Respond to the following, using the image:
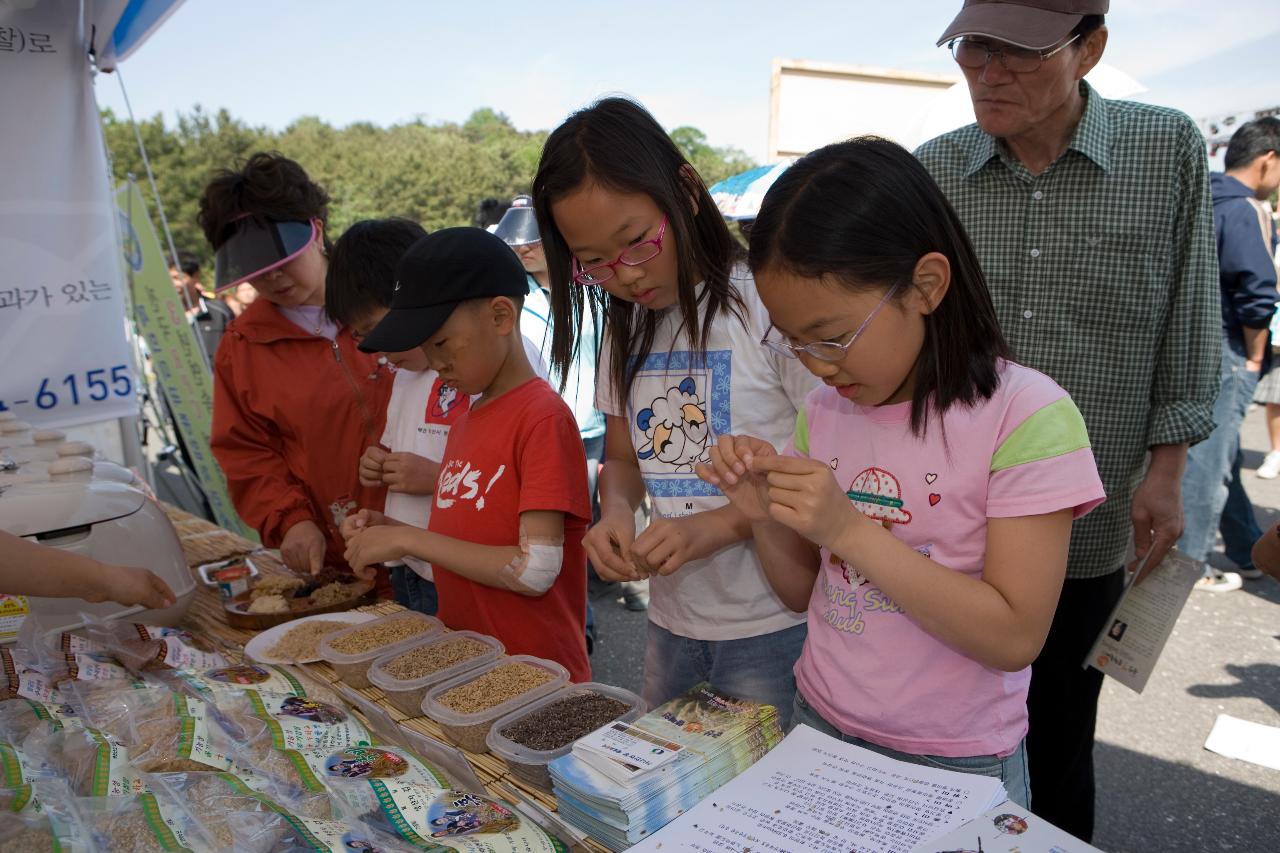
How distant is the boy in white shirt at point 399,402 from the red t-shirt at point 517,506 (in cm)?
25

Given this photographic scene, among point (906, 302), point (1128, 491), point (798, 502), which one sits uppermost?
point (906, 302)

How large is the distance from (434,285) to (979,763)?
4.15 ft

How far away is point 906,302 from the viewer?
44.1 inches

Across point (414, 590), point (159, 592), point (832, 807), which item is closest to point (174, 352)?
point (414, 590)

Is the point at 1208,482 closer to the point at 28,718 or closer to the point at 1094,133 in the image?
the point at 1094,133

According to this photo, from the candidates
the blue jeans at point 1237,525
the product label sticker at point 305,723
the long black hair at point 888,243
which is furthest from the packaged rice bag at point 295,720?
the blue jeans at point 1237,525

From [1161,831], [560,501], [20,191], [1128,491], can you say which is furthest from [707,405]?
[20,191]

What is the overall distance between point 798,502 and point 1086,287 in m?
1.19

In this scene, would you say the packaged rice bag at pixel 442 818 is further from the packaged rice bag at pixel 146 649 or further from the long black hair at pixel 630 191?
the long black hair at pixel 630 191

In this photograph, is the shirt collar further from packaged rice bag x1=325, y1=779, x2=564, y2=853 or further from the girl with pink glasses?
packaged rice bag x1=325, y1=779, x2=564, y2=853

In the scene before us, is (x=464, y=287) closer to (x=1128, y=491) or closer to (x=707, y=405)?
(x=707, y=405)

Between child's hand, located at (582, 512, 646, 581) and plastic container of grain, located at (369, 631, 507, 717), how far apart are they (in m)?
0.27

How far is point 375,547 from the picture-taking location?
1736mm

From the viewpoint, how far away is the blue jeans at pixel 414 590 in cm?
228
